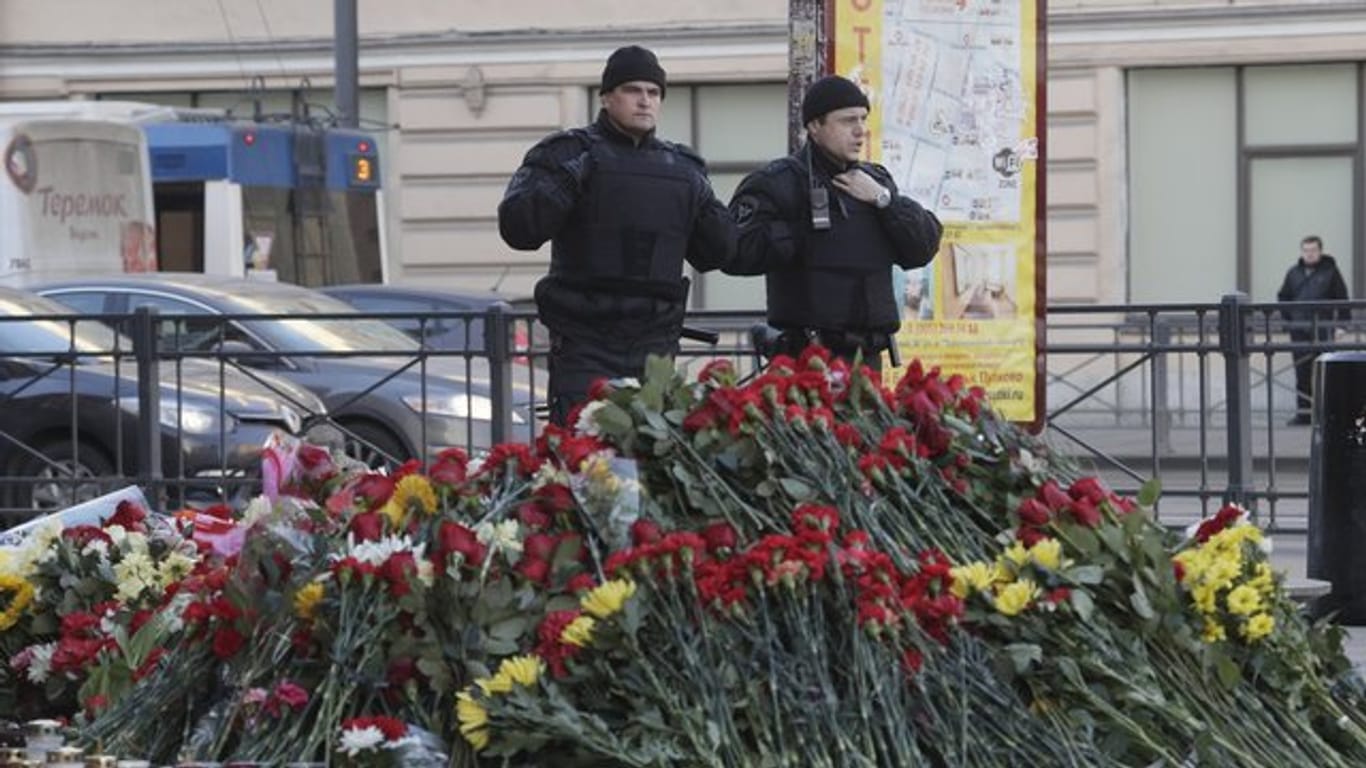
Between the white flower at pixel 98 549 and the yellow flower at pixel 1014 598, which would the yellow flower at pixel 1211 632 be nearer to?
the yellow flower at pixel 1014 598

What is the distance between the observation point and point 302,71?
32.8m

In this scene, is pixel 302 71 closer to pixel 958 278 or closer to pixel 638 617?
pixel 958 278

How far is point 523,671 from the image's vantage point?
6070mm

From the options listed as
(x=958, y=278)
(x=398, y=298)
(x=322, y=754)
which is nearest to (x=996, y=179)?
(x=958, y=278)

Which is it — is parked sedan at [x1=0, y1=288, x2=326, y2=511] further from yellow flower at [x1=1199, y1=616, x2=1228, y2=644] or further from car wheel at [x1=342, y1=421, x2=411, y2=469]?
yellow flower at [x1=1199, y1=616, x2=1228, y2=644]

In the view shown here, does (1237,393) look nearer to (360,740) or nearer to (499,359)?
(499,359)

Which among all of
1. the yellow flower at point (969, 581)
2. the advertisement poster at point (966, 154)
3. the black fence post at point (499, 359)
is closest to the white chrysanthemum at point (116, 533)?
the yellow flower at point (969, 581)

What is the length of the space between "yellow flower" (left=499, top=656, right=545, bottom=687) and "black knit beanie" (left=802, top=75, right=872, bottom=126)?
3.78 meters

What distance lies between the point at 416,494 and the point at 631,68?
289cm

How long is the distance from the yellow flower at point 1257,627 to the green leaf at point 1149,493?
1.44ft

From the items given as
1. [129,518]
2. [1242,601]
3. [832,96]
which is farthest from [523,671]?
[832,96]

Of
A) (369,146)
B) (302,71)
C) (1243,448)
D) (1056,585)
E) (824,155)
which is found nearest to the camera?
(1056,585)

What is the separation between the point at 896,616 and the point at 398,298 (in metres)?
16.2

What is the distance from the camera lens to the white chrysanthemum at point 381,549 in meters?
6.36
